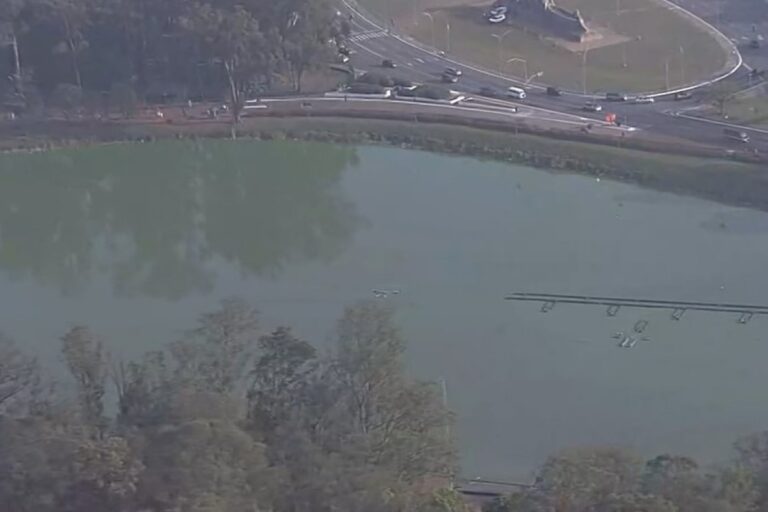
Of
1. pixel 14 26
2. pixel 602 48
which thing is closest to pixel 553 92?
pixel 602 48

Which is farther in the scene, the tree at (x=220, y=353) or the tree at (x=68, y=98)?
the tree at (x=68, y=98)

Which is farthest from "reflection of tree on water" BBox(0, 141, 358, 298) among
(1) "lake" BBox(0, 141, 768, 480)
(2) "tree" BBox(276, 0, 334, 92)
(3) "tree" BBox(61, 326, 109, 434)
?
(3) "tree" BBox(61, 326, 109, 434)

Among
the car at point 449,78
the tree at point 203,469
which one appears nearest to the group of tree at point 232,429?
the tree at point 203,469

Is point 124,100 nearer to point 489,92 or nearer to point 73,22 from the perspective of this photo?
point 73,22

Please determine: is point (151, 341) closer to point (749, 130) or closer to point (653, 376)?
point (653, 376)

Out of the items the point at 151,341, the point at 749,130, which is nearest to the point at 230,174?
the point at 151,341

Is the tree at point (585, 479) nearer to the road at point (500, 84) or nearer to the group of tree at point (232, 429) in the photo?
the group of tree at point (232, 429)
